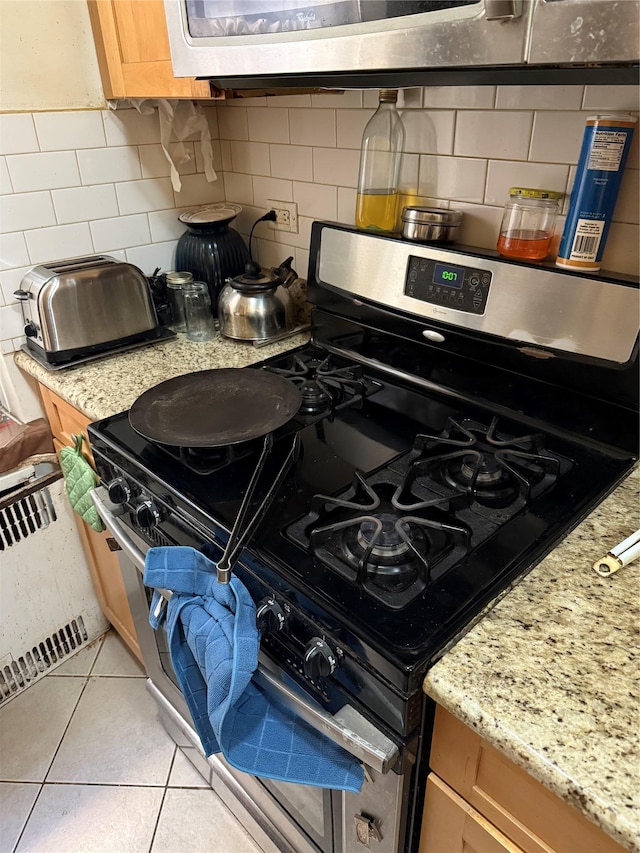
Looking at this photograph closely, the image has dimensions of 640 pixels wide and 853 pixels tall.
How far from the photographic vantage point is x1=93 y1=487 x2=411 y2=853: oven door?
28.3 inches

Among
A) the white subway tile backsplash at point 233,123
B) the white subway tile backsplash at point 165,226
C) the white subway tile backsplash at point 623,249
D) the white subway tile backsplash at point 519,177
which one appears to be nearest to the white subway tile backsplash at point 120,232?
the white subway tile backsplash at point 165,226

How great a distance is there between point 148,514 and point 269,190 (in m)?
0.97

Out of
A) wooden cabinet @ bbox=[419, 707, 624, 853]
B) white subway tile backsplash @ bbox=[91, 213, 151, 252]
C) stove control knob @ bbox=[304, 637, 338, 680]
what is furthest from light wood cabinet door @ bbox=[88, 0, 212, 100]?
wooden cabinet @ bbox=[419, 707, 624, 853]

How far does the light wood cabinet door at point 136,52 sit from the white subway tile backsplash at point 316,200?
371 millimetres

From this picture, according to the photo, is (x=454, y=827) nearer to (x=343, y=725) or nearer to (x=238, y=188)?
(x=343, y=725)

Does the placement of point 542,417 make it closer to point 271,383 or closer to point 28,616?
point 271,383

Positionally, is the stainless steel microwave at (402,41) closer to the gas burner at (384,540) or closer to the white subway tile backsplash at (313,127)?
the white subway tile backsplash at (313,127)

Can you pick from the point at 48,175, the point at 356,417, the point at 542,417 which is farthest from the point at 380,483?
the point at 48,175

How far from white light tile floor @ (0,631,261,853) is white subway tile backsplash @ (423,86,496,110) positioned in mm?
1601

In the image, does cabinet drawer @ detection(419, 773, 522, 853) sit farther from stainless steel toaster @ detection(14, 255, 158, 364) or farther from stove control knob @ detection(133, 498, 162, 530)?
stainless steel toaster @ detection(14, 255, 158, 364)

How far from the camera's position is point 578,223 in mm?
938

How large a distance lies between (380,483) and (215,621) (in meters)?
0.31

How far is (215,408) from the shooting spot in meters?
1.07

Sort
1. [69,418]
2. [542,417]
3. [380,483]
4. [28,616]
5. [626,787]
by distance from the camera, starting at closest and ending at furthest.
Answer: [626,787] < [380,483] < [542,417] < [69,418] < [28,616]
